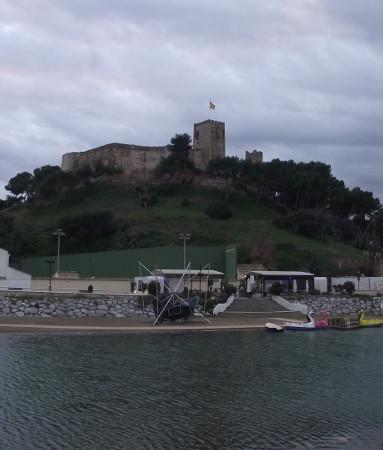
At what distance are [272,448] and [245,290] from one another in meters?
43.6

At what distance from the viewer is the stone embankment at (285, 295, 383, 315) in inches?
2175

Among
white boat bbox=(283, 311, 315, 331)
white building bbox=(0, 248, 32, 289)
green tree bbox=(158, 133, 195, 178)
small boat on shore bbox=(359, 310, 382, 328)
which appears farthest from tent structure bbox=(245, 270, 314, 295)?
green tree bbox=(158, 133, 195, 178)

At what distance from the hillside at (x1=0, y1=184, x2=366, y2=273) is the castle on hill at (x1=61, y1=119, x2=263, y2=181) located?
6.77 meters

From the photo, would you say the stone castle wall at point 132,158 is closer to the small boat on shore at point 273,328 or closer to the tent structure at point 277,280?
the tent structure at point 277,280

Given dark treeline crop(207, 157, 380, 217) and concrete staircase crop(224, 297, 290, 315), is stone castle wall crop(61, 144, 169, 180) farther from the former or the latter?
concrete staircase crop(224, 297, 290, 315)

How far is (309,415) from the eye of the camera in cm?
1827

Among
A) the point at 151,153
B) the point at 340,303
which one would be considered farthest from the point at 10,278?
the point at 151,153

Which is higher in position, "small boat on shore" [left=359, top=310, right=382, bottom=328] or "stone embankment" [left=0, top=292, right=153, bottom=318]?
"stone embankment" [left=0, top=292, right=153, bottom=318]

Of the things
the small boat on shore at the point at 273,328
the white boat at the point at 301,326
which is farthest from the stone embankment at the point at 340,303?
the small boat on shore at the point at 273,328

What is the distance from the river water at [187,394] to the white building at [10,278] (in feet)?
59.7

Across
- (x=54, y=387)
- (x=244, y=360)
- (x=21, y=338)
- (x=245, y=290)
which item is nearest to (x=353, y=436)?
(x=54, y=387)

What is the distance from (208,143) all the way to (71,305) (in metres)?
78.1

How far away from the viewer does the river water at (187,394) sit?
1570 cm

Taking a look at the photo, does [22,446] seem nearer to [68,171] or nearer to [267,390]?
[267,390]
